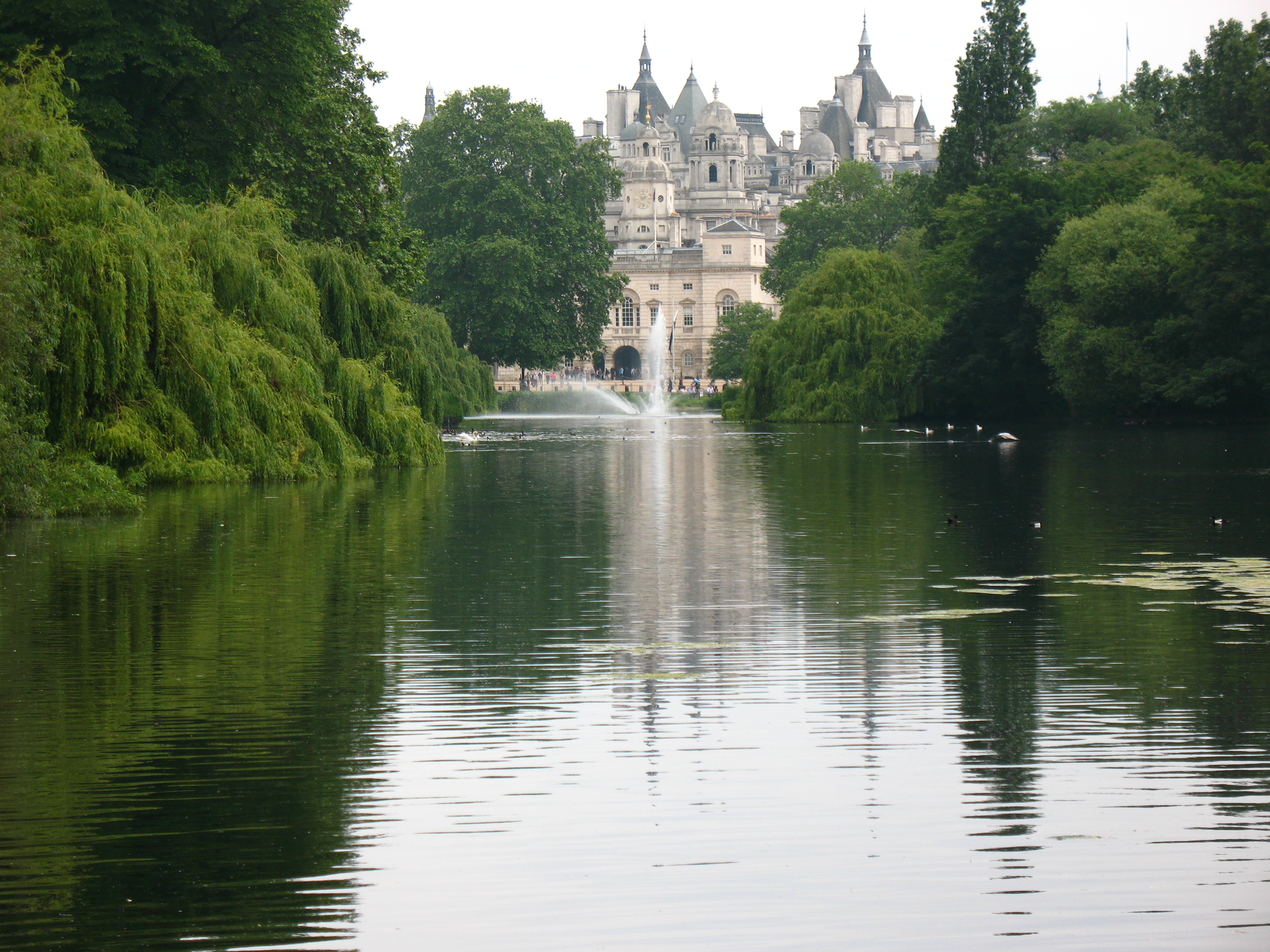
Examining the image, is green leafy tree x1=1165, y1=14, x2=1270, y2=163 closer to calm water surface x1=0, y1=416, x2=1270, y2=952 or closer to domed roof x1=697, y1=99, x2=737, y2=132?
calm water surface x1=0, y1=416, x2=1270, y2=952

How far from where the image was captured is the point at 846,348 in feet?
186

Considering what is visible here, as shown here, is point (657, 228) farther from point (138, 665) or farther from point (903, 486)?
point (138, 665)

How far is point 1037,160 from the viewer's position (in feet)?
221

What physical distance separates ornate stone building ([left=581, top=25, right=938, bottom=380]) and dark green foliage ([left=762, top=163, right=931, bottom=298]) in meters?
33.6

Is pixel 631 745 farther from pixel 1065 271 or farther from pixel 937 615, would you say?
pixel 1065 271

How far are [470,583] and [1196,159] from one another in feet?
151

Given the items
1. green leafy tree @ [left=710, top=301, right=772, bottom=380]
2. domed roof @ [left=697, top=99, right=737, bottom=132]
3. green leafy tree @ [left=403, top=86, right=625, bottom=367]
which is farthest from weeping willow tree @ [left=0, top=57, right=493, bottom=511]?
domed roof @ [left=697, top=99, right=737, bottom=132]

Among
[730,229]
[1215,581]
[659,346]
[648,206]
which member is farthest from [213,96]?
[648,206]

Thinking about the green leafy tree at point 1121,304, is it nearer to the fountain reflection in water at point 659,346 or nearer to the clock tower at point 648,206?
the fountain reflection in water at point 659,346

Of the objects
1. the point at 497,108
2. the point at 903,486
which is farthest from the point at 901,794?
the point at 497,108

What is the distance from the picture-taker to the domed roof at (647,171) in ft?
520

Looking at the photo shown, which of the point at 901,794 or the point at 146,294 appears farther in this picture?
the point at 146,294

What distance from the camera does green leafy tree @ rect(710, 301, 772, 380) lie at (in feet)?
347

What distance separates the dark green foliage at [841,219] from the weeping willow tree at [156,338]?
227ft
